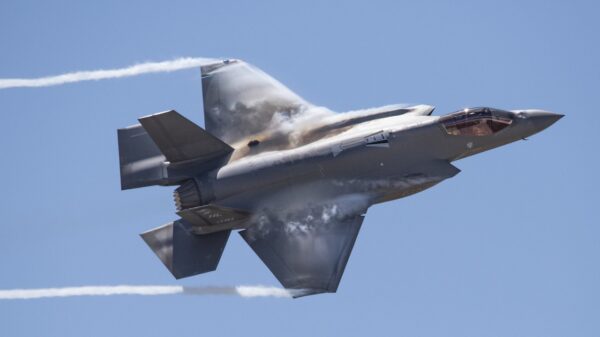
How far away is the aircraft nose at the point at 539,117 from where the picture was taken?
3466 cm

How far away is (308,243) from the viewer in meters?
33.6

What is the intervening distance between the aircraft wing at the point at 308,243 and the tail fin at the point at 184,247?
2.98 ft

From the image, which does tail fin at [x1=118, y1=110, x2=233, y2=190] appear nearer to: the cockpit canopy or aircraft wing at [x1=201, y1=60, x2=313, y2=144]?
aircraft wing at [x1=201, y1=60, x2=313, y2=144]

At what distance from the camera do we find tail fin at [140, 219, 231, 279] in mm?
34312

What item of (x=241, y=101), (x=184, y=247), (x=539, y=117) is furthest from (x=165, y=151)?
(x=539, y=117)

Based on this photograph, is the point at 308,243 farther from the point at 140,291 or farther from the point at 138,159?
the point at 138,159

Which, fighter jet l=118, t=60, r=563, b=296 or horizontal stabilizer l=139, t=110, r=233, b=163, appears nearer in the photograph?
fighter jet l=118, t=60, r=563, b=296

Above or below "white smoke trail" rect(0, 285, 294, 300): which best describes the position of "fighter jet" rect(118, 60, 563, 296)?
above

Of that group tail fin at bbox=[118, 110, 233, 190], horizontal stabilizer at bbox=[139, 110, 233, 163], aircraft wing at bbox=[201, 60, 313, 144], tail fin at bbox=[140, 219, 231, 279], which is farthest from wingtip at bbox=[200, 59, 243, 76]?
tail fin at bbox=[140, 219, 231, 279]

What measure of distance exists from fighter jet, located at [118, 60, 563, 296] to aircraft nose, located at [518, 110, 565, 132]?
0.09 feet

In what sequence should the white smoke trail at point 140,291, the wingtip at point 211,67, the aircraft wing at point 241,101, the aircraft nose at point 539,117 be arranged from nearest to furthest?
the white smoke trail at point 140,291, the aircraft nose at point 539,117, the aircraft wing at point 241,101, the wingtip at point 211,67

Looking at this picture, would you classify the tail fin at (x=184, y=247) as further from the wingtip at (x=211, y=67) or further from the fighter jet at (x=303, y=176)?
the wingtip at (x=211, y=67)

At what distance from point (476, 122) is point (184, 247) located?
8.23m

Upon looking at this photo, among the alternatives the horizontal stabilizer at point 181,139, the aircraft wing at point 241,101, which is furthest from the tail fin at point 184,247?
the aircraft wing at point 241,101
